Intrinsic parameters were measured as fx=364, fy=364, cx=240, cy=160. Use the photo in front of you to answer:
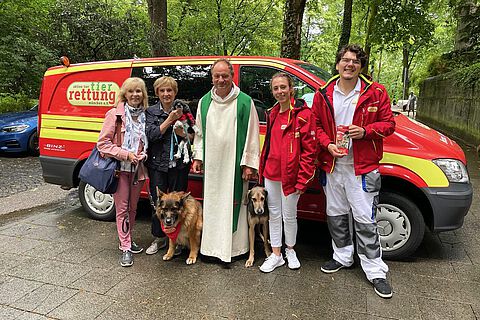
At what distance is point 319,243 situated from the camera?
4375 mm

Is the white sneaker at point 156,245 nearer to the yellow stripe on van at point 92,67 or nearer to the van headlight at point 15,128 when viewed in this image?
the yellow stripe on van at point 92,67

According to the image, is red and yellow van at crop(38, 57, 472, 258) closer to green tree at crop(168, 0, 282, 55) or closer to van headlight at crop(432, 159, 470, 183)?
van headlight at crop(432, 159, 470, 183)

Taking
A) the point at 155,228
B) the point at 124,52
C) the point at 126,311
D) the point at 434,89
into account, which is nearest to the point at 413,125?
the point at 155,228

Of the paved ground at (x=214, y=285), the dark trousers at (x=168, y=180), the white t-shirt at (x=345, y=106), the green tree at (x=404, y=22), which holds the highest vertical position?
the green tree at (x=404, y=22)

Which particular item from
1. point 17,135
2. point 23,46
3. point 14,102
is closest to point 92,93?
point 17,135

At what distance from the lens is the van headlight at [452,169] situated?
3.59 metres

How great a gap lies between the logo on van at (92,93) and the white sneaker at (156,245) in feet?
6.09

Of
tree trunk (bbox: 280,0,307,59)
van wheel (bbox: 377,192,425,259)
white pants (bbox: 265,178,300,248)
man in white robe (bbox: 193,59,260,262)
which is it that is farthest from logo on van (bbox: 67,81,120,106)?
tree trunk (bbox: 280,0,307,59)

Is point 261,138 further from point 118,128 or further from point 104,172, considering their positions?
point 104,172

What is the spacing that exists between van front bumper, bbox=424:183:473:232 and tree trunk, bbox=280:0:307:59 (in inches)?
198

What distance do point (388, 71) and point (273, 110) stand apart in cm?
5567

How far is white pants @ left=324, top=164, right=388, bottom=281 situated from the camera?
3.25 metres

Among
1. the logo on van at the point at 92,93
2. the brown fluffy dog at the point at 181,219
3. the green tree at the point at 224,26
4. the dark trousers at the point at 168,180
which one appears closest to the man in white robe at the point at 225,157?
the brown fluffy dog at the point at 181,219

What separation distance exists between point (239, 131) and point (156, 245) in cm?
168
